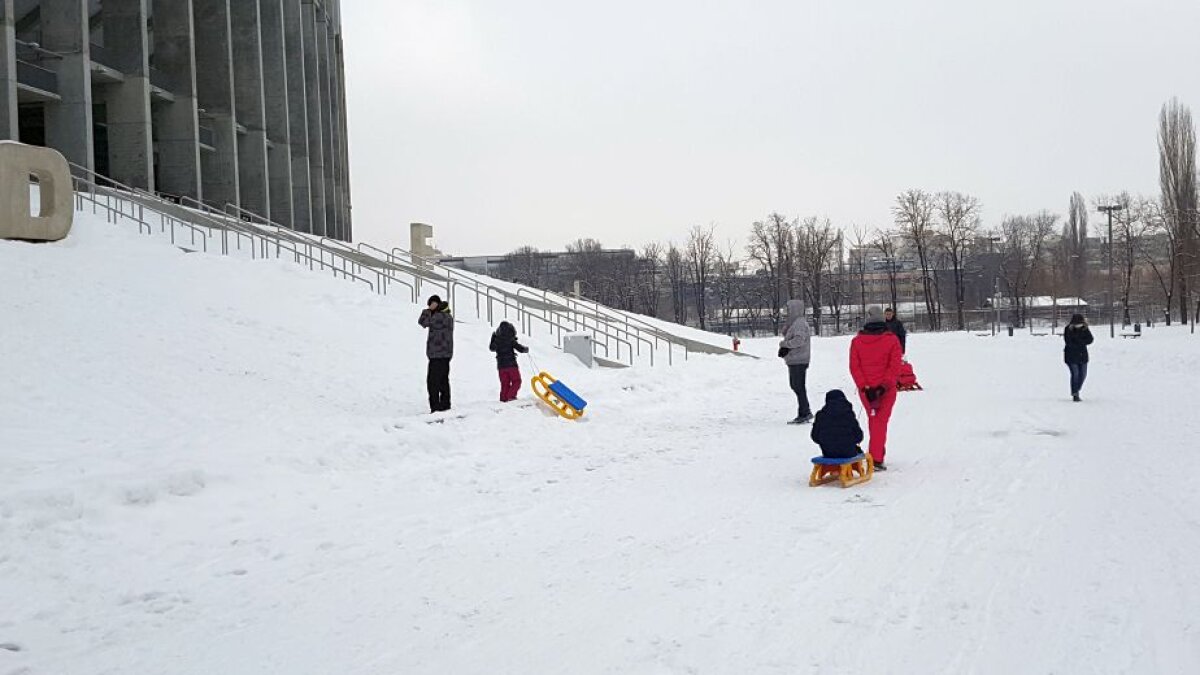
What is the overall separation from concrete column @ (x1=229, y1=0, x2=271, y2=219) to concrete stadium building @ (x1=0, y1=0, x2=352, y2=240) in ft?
0.15

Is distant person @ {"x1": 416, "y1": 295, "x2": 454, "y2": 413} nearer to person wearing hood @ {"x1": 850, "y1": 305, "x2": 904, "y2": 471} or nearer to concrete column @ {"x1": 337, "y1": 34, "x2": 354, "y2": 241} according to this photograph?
person wearing hood @ {"x1": 850, "y1": 305, "x2": 904, "y2": 471}

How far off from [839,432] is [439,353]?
250 inches

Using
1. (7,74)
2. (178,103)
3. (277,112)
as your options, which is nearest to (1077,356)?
(7,74)

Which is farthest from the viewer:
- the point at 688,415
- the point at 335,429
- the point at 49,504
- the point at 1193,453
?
the point at 688,415

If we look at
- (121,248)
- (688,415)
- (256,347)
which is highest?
(121,248)

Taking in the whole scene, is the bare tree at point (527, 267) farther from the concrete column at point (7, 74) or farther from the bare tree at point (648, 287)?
the concrete column at point (7, 74)

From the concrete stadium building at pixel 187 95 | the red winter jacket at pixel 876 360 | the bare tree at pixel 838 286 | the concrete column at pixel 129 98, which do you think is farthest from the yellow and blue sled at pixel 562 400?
the bare tree at pixel 838 286

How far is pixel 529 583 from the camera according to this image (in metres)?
5.67

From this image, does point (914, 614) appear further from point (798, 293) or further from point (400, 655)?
point (798, 293)

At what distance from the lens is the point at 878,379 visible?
9.16 metres

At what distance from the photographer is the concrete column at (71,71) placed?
27156mm

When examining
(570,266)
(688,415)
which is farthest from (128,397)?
(570,266)

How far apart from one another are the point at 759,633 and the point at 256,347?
12984 mm

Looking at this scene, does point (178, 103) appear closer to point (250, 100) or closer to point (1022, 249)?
point (250, 100)
